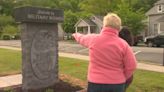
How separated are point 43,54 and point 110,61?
3454 millimetres

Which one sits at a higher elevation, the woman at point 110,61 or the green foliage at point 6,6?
the green foliage at point 6,6

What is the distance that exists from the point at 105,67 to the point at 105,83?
0.21 meters

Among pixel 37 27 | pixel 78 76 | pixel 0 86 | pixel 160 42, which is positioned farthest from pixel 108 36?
pixel 160 42

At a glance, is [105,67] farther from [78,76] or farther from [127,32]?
[78,76]

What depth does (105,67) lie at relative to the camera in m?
4.49

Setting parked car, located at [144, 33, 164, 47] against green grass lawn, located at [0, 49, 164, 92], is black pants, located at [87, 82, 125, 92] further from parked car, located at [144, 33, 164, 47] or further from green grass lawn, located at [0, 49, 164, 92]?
parked car, located at [144, 33, 164, 47]

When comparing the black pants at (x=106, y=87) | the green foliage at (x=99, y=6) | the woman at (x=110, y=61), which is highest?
the green foliage at (x=99, y=6)

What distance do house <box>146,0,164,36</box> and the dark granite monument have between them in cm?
3621

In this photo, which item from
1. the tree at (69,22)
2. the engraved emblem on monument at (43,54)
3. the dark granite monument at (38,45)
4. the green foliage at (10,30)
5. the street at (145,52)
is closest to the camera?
the dark granite monument at (38,45)

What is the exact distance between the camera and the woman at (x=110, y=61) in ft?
14.7

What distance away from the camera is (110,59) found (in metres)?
4.49

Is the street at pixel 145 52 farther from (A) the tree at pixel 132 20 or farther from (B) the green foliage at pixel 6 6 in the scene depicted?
(B) the green foliage at pixel 6 6

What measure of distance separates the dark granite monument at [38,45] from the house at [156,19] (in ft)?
119

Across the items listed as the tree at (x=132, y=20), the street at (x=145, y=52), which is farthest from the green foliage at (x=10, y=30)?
the street at (x=145, y=52)
